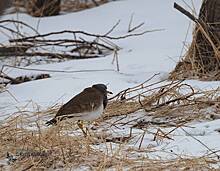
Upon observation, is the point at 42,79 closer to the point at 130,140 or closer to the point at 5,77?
the point at 5,77

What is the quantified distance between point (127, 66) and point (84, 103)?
234cm

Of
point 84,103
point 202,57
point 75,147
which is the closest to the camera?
point 75,147

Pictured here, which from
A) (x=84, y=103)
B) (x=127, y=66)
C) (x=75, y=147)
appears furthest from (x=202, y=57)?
(x=75, y=147)

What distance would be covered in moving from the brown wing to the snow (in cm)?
28

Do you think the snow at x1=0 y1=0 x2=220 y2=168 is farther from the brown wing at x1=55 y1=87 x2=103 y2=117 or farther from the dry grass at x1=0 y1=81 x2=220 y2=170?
the brown wing at x1=55 y1=87 x2=103 y2=117

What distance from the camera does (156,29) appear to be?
21.7 feet

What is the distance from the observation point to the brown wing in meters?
2.77

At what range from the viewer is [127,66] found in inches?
201

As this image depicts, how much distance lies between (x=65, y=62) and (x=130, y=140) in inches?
107

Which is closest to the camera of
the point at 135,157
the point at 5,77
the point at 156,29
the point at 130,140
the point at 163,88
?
the point at 135,157

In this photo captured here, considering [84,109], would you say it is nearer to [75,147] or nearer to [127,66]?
[75,147]

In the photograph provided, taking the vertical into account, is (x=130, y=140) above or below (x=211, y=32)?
below

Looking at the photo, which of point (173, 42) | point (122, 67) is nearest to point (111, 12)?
point (173, 42)

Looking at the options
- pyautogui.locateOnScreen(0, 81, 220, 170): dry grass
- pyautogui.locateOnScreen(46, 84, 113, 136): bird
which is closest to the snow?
pyautogui.locateOnScreen(0, 81, 220, 170): dry grass
